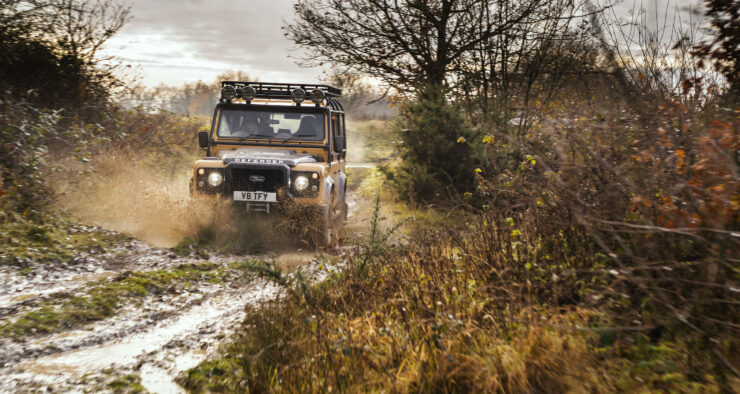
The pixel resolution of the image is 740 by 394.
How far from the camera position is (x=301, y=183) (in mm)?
6754

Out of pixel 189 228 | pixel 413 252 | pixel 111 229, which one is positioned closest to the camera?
pixel 413 252

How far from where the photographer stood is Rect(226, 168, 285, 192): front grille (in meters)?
6.68

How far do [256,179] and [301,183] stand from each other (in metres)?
0.62

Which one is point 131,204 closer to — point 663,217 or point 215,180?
point 215,180

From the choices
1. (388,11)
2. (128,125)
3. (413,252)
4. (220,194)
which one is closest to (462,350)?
(413,252)

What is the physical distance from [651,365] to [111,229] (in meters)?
7.66

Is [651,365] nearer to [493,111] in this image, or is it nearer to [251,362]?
[251,362]

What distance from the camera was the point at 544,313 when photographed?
10.3 feet

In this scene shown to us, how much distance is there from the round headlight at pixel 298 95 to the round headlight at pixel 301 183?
1443 mm

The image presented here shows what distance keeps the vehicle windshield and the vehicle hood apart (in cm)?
32

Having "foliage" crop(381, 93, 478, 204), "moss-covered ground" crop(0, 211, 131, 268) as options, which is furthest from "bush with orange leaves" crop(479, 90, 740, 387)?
"foliage" crop(381, 93, 478, 204)

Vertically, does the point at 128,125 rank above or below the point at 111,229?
above

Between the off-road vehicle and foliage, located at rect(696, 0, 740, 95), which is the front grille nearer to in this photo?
the off-road vehicle

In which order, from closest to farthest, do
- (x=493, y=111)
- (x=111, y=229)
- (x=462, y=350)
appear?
1. (x=462, y=350)
2. (x=111, y=229)
3. (x=493, y=111)
